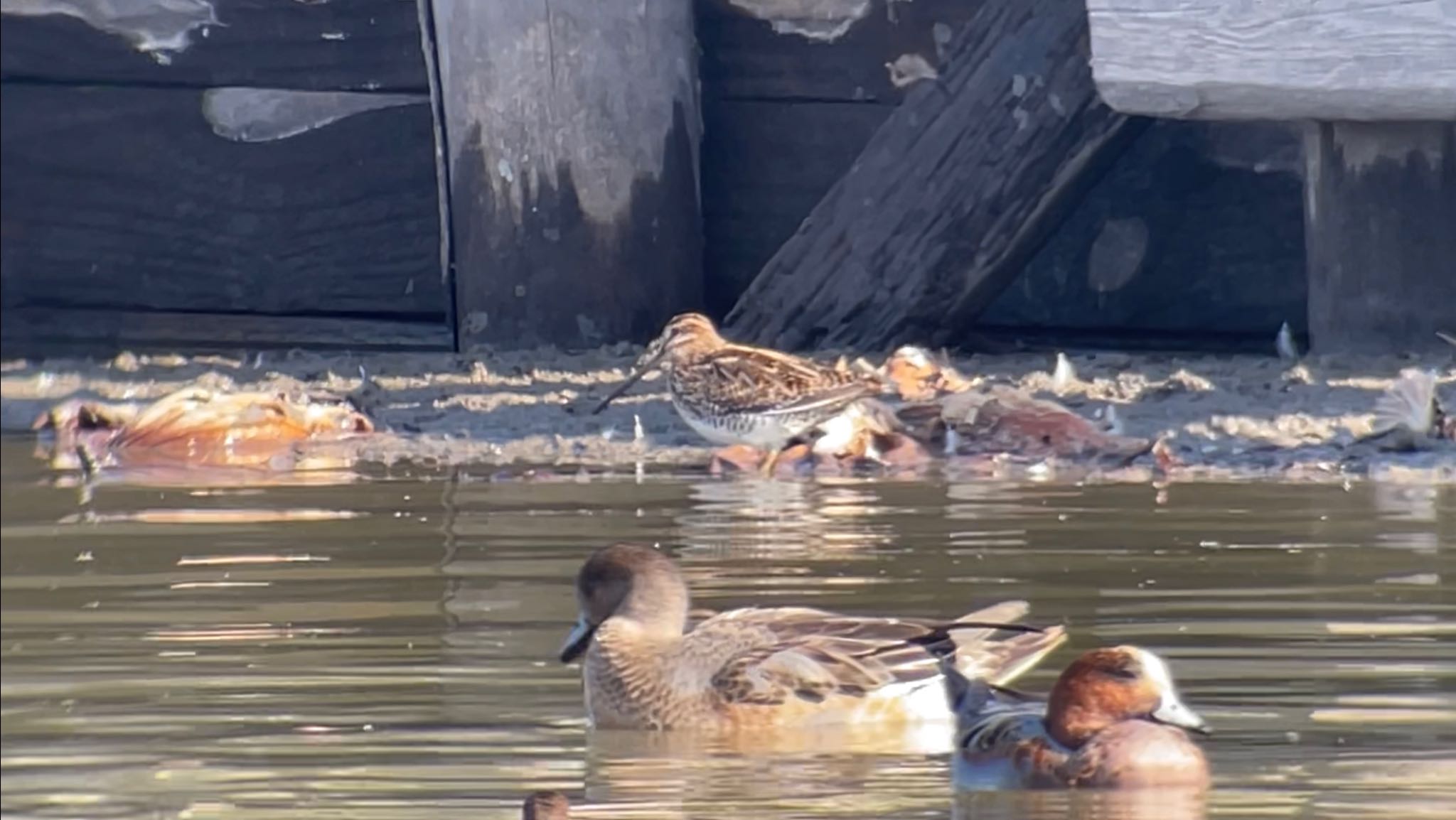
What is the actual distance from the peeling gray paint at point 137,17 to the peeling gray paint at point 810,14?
74.3 inches

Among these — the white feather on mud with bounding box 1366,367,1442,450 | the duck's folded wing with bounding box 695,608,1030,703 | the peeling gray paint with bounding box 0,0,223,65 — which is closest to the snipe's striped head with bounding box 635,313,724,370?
the white feather on mud with bounding box 1366,367,1442,450

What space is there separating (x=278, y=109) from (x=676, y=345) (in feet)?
7.58

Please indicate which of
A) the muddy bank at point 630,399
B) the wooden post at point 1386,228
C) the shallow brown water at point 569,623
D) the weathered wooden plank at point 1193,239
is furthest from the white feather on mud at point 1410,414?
the weathered wooden plank at point 1193,239

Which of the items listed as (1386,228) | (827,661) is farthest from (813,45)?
(827,661)

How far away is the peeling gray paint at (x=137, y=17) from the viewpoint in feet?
35.6

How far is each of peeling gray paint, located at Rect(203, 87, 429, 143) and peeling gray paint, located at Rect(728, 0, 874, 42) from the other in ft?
3.97

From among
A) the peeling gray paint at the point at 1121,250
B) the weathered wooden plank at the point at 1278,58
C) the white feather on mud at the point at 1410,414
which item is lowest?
the white feather on mud at the point at 1410,414

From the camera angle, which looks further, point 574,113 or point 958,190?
point 574,113

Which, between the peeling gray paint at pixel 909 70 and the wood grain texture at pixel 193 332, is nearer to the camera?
the peeling gray paint at pixel 909 70

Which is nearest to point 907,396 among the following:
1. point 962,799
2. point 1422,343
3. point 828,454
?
point 828,454

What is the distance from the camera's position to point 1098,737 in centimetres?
508

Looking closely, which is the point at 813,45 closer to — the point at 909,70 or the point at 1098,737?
the point at 909,70

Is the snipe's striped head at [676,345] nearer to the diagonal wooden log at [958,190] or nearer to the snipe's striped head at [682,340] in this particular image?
the snipe's striped head at [682,340]

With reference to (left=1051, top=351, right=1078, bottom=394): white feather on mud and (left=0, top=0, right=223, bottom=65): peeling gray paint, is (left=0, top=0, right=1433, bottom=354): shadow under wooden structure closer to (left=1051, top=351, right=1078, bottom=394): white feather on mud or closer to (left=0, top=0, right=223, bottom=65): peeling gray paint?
(left=0, top=0, right=223, bottom=65): peeling gray paint
